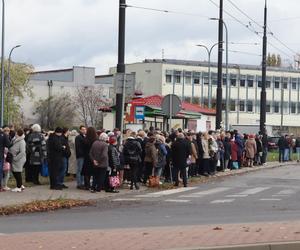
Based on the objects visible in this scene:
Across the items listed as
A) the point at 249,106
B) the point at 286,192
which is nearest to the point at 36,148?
the point at 286,192

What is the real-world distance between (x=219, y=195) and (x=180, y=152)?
2810mm

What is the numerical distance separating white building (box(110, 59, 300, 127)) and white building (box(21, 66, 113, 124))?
6747 millimetres

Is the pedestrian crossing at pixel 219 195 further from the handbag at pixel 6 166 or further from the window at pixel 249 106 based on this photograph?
the window at pixel 249 106

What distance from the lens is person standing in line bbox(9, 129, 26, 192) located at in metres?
18.0

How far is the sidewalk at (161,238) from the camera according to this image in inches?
355

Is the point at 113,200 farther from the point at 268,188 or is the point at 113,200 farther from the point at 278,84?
the point at 278,84

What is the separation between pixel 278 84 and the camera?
111688 mm

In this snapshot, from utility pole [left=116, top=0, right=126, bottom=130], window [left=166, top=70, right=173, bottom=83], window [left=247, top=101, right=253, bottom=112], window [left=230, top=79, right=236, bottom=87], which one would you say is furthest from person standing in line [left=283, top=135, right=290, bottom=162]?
window [left=247, top=101, right=253, bottom=112]

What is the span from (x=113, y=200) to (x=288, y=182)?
9.60 metres

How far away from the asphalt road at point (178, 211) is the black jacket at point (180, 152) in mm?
936

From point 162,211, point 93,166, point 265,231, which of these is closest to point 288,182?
point 93,166

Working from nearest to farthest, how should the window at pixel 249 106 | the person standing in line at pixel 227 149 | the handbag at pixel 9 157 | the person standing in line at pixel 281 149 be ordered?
1. the handbag at pixel 9 157
2. the person standing in line at pixel 227 149
3. the person standing in line at pixel 281 149
4. the window at pixel 249 106

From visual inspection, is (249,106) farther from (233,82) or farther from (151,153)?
(151,153)

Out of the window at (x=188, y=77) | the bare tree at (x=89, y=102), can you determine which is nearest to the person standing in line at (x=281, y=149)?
the bare tree at (x=89, y=102)
